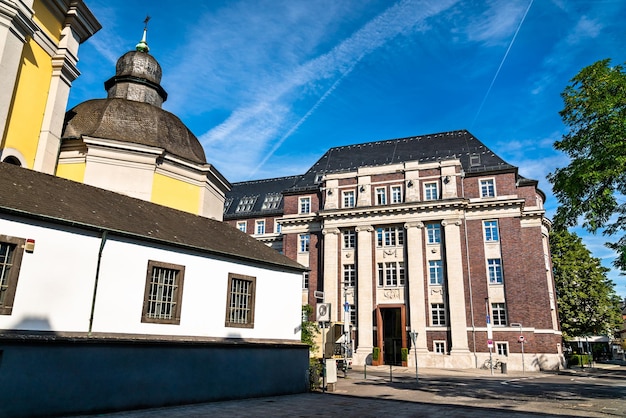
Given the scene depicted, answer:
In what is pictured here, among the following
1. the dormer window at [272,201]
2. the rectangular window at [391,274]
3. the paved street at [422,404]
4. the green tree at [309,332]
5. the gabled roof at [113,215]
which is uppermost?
the dormer window at [272,201]

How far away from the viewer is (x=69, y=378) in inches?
426

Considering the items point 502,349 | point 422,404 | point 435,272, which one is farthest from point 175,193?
point 502,349

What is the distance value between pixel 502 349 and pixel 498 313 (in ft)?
9.19

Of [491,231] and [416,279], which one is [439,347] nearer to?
[416,279]

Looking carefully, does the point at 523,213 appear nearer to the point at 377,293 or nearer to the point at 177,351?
the point at 377,293

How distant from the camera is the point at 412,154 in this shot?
45.1 m

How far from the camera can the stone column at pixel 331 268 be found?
4200 centimetres

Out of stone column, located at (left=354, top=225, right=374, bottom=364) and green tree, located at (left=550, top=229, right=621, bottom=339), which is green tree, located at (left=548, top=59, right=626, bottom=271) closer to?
stone column, located at (left=354, top=225, right=374, bottom=364)

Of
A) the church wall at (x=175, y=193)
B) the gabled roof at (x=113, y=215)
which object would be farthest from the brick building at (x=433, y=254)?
the gabled roof at (x=113, y=215)

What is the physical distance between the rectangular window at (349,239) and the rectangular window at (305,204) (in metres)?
5.24

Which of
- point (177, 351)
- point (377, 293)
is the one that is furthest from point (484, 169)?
point (177, 351)

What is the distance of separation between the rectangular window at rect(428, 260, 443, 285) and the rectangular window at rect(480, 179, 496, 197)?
23.6 feet

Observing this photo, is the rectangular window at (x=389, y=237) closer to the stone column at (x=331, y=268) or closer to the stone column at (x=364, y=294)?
the stone column at (x=364, y=294)

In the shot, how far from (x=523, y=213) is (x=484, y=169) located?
4.96 metres
